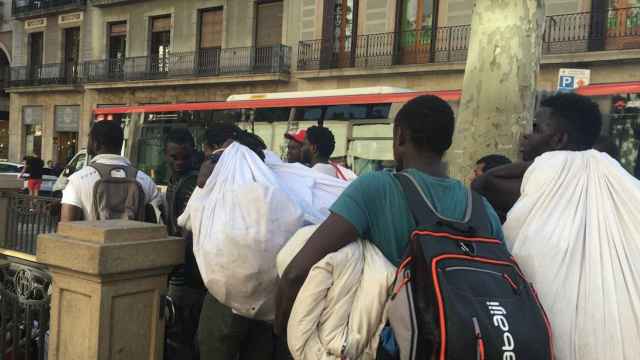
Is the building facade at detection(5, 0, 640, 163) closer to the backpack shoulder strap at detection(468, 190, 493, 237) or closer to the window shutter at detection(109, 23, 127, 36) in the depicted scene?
the window shutter at detection(109, 23, 127, 36)

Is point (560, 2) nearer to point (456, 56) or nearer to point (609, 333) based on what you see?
point (456, 56)

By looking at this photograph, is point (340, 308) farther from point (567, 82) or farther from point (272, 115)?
point (272, 115)

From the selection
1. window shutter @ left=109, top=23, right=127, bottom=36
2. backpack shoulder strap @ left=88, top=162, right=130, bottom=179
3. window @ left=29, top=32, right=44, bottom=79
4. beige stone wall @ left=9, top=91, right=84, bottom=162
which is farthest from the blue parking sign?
window @ left=29, top=32, right=44, bottom=79

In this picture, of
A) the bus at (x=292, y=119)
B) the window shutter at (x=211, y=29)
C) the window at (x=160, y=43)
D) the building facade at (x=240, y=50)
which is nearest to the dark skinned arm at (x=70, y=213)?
the bus at (x=292, y=119)

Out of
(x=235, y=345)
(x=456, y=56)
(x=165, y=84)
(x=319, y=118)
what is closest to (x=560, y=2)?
(x=456, y=56)

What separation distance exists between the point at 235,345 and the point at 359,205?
4.16 ft

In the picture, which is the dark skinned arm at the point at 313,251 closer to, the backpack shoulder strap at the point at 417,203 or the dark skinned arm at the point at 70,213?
the backpack shoulder strap at the point at 417,203

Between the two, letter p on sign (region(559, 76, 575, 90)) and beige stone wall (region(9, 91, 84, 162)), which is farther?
beige stone wall (region(9, 91, 84, 162))

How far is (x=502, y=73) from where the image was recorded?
556cm

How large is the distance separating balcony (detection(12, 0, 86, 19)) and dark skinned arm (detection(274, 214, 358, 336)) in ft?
94.9

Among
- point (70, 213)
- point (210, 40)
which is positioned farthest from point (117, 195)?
point (210, 40)

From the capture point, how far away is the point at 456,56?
1767cm

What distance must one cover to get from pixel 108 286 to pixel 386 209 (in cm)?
138

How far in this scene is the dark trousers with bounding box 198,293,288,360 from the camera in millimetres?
2861
